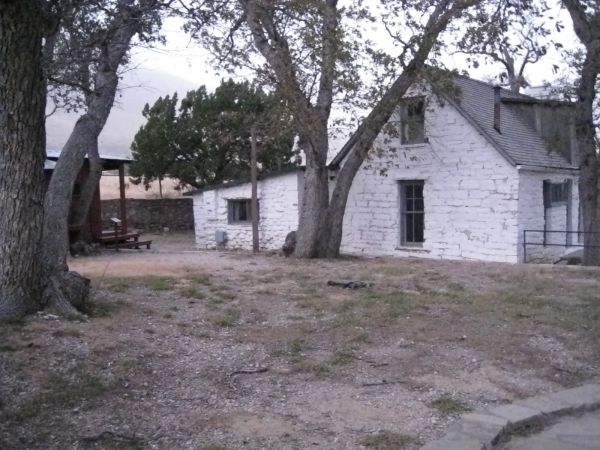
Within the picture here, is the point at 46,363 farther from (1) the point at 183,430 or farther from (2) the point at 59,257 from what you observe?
(2) the point at 59,257

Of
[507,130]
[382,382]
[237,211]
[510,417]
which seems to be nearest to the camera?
[510,417]

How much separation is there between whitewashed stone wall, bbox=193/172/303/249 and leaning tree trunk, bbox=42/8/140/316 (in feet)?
34.0

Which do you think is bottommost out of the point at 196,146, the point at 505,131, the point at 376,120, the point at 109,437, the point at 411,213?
the point at 109,437

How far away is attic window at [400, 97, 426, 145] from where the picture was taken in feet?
56.6

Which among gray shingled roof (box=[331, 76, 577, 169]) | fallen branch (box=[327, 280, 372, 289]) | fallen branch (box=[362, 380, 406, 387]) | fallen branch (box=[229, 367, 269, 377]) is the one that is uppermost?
gray shingled roof (box=[331, 76, 577, 169])

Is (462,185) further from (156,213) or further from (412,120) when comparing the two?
(156,213)

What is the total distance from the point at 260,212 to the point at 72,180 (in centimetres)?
1172

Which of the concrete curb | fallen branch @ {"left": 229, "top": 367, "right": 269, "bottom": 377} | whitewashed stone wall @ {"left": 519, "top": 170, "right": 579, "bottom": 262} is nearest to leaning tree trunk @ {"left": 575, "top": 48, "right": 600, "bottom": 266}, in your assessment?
whitewashed stone wall @ {"left": 519, "top": 170, "right": 579, "bottom": 262}

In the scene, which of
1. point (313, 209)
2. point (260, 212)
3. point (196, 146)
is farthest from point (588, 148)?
point (196, 146)

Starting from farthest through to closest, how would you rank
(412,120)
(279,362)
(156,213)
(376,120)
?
(156,213) < (412,120) < (376,120) < (279,362)

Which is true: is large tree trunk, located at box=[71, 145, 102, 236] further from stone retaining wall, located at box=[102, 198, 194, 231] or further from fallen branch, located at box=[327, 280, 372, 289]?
stone retaining wall, located at box=[102, 198, 194, 231]

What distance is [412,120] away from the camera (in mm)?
18406

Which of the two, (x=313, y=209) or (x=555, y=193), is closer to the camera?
(x=313, y=209)

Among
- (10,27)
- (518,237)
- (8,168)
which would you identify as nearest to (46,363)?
(8,168)
